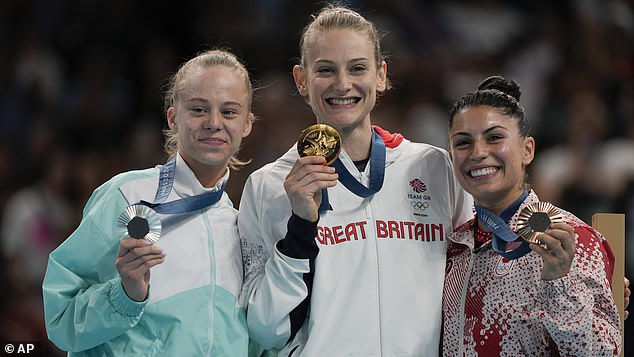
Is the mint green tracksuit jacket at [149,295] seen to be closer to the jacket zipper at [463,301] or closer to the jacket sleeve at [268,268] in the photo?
the jacket sleeve at [268,268]

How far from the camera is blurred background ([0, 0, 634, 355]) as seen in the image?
635 centimetres

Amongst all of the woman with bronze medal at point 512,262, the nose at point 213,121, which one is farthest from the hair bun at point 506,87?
the nose at point 213,121

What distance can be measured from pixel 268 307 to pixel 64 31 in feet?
16.6

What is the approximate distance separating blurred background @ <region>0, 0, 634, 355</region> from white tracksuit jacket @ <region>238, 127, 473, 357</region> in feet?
9.54

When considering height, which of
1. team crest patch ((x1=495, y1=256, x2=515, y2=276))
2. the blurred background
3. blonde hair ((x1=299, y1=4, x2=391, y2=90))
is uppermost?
the blurred background

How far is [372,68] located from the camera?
3.41 metres

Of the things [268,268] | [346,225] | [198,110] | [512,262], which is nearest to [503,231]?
[512,262]

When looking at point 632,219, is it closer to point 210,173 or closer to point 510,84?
point 510,84

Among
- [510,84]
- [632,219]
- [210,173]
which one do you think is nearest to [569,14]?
[632,219]

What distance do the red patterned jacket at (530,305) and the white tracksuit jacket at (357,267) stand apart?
0.12m

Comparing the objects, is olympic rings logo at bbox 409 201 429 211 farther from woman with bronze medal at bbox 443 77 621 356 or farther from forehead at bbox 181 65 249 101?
forehead at bbox 181 65 249 101

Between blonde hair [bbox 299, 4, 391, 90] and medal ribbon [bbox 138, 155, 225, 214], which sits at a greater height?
blonde hair [bbox 299, 4, 391, 90]

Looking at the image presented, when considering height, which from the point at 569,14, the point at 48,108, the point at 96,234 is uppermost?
the point at 569,14

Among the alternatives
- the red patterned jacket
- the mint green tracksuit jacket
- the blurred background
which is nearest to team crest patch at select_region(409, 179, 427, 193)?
the red patterned jacket
